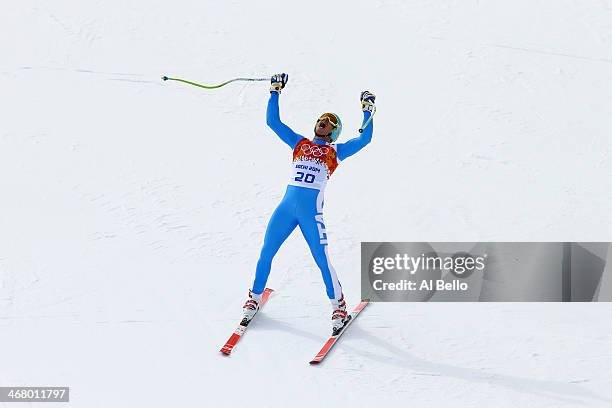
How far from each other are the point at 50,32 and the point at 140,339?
741cm

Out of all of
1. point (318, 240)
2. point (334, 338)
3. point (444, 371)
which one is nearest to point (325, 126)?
point (318, 240)

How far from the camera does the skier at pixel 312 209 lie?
750 cm

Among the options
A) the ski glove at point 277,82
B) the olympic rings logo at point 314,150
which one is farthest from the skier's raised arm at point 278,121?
the olympic rings logo at point 314,150

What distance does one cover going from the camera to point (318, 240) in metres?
7.48

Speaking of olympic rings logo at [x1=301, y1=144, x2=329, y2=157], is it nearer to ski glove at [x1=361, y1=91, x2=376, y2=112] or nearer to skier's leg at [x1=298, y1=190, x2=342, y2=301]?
skier's leg at [x1=298, y1=190, x2=342, y2=301]

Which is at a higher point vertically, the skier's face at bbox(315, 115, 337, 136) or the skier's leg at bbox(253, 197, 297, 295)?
the skier's face at bbox(315, 115, 337, 136)

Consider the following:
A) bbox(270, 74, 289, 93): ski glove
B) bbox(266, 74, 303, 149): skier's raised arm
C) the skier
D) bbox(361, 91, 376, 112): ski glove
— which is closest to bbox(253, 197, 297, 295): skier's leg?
the skier

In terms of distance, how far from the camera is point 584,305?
7957 mm

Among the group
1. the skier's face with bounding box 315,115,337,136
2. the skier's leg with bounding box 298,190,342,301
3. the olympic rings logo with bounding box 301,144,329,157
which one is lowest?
the skier's leg with bounding box 298,190,342,301

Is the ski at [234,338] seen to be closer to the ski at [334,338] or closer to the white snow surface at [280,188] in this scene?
the white snow surface at [280,188]

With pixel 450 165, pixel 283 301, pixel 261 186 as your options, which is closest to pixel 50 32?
pixel 261 186

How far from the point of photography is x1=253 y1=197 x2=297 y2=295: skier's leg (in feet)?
24.8

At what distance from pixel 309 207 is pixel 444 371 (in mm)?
1644

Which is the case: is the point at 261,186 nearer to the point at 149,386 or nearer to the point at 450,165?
the point at 450,165
